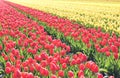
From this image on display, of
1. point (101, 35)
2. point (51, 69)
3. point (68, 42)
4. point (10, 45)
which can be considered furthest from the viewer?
point (68, 42)

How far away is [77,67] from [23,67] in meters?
1.00

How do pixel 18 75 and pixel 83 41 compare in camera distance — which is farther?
pixel 83 41

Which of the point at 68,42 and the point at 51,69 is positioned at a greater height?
the point at 51,69

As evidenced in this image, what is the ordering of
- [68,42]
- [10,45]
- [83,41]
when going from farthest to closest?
[68,42]
[83,41]
[10,45]

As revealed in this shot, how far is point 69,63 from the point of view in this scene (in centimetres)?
627

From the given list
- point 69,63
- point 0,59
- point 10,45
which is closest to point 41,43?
point 10,45

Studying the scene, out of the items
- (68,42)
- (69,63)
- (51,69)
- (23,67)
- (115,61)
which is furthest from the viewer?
(68,42)

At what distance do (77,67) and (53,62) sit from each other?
0.48 meters

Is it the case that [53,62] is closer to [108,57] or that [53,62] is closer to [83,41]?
[108,57]

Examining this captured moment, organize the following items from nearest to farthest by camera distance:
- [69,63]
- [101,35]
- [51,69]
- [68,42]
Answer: [51,69] → [69,63] → [101,35] → [68,42]

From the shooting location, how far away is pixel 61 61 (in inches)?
240

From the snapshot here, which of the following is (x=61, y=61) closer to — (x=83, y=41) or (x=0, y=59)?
(x=0, y=59)

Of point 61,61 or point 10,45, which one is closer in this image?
point 61,61

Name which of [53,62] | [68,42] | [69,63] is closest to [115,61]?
[69,63]
